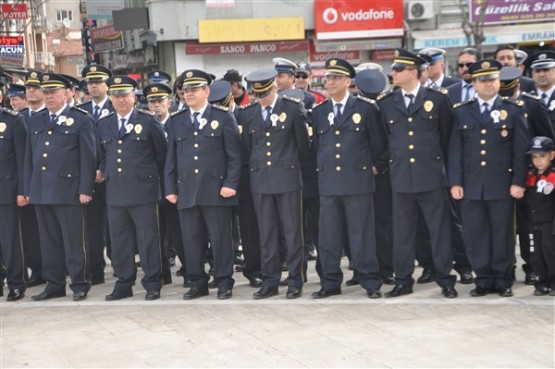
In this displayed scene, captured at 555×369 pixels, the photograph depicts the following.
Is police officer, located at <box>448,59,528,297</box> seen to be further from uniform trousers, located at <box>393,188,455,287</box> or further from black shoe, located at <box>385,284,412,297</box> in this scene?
black shoe, located at <box>385,284,412,297</box>

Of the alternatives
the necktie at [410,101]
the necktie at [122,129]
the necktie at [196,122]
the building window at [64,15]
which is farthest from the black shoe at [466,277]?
the building window at [64,15]

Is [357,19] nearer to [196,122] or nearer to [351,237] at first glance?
[196,122]

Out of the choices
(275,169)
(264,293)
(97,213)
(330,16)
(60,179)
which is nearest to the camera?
(275,169)

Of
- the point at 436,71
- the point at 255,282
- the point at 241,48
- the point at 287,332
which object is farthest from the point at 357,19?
the point at 287,332

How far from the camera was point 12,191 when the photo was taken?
9898 mm

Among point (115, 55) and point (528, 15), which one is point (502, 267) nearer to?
point (528, 15)

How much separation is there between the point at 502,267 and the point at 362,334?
6.15ft

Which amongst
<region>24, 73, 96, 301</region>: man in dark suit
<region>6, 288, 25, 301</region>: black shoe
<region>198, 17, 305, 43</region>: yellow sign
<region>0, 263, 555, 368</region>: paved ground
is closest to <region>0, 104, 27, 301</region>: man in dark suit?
<region>6, 288, 25, 301</region>: black shoe

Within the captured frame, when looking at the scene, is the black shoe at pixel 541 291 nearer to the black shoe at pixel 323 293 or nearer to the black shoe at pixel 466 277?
the black shoe at pixel 466 277

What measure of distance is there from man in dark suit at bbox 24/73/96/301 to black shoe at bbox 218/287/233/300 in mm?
1395

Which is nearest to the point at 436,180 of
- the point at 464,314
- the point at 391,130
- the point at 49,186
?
the point at 391,130

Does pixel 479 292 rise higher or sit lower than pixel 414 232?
lower

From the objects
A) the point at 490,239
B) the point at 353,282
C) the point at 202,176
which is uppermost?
the point at 202,176

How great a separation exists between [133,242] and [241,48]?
2025cm
